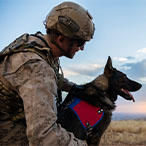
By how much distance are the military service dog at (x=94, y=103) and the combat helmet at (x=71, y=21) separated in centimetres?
232

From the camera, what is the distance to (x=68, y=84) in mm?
4445

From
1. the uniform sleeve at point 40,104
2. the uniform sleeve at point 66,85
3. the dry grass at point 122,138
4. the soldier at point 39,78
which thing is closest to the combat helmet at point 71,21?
the soldier at point 39,78

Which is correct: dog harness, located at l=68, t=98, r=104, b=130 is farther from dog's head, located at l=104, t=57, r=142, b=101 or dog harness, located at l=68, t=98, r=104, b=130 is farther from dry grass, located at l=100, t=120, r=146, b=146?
dry grass, located at l=100, t=120, r=146, b=146

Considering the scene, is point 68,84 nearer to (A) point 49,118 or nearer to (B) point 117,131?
(A) point 49,118

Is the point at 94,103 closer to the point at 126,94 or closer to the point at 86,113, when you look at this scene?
the point at 86,113

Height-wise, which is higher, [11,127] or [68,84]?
[11,127]

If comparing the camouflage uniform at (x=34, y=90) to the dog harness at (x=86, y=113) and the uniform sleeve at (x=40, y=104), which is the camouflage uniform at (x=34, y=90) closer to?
the uniform sleeve at (x=40, y=104)

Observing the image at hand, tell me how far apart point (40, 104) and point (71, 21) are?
2.93ft

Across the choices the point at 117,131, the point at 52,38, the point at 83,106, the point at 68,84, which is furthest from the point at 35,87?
the point at 117,131

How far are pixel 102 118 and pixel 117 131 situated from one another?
4.81m

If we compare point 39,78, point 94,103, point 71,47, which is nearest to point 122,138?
point 94,103

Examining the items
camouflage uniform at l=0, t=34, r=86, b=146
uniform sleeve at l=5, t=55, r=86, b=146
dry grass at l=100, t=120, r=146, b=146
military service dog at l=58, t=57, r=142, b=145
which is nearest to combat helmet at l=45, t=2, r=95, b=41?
camouflage uniform at l=0, t=34, r=86, b=146

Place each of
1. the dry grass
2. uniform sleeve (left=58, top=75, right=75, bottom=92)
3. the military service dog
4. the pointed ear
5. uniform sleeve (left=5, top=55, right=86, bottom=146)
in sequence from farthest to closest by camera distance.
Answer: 1. the dry grass
2. the pointed ear
3. the military service dog
4. uniform sleeve (left=58, top=75, right=75, bottom=92)
5. uniform sleeve (left=5, top=55, right=86, bottom=146)

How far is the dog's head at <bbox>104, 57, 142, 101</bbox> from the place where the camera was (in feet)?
18.3
